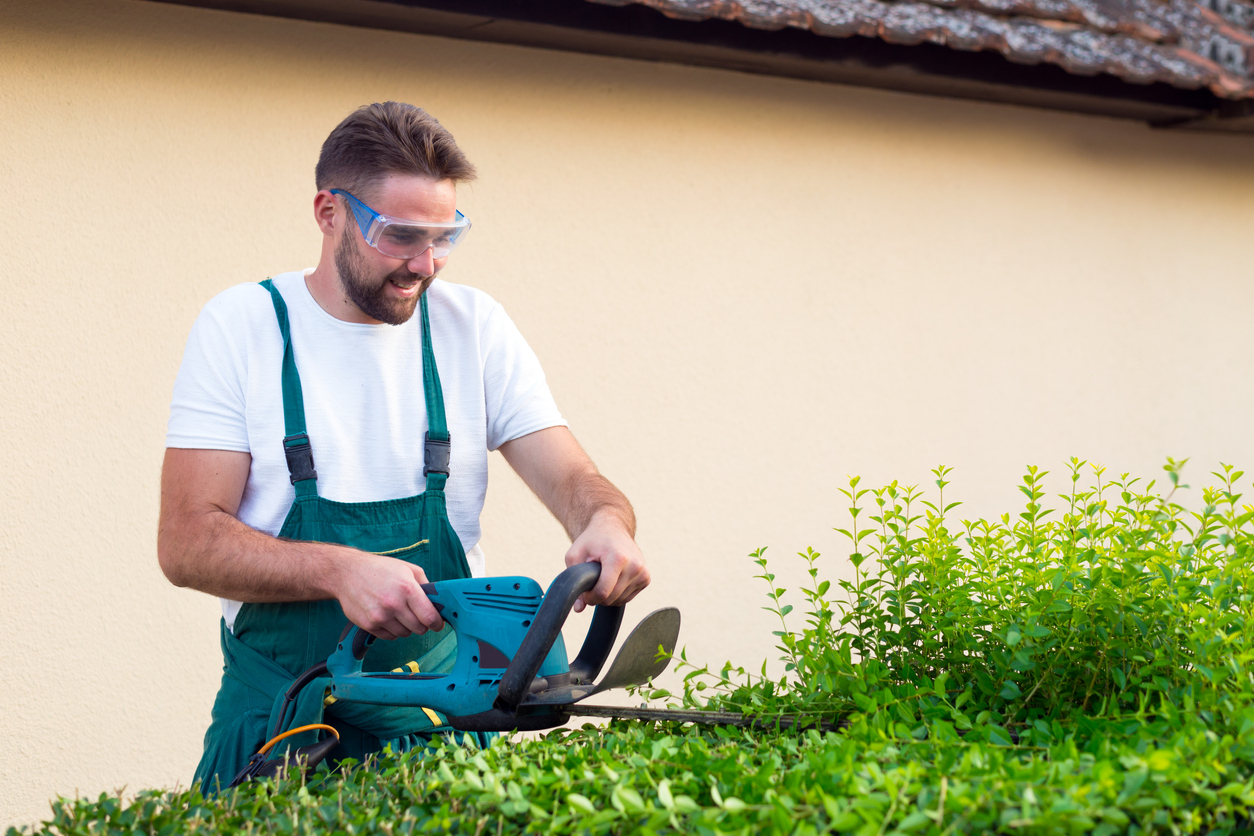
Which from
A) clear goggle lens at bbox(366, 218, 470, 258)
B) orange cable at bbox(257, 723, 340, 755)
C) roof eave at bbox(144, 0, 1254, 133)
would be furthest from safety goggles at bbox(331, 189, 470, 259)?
roof eave at bbox(144, 0, 1254, 133)

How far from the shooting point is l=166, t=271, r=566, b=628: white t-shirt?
2.29 meters

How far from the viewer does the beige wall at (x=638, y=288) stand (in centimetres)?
325

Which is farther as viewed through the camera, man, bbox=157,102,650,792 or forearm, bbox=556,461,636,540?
forearm, bbox=556,461,636,540

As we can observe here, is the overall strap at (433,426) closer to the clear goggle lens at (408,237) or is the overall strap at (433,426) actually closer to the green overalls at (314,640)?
the green overalls at (314,640)

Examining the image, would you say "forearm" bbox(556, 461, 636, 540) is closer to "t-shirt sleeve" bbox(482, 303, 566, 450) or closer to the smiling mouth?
"t-shirt sleeve" bbox(482, 303, 566, 450)

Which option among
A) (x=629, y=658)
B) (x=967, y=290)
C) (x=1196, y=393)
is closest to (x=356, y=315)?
(x=629, y=658)

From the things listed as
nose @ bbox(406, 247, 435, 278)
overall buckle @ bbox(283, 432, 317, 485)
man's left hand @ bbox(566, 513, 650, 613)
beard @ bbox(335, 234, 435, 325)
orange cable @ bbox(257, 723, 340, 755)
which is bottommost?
orange cable @ bbox(257, 723, 340, 755)

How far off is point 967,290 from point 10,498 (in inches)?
150

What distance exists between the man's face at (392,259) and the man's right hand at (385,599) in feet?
2.11

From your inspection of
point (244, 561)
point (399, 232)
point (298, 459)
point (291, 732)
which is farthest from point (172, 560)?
point (399, 232)

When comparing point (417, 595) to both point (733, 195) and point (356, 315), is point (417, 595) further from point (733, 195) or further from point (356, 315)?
point (733, 195)

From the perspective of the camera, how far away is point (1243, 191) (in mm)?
5629

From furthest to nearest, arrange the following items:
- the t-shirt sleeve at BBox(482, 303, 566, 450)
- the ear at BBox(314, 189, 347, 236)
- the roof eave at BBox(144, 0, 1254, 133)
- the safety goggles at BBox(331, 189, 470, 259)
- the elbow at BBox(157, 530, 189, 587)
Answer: the roof eave at BBox(144, 0, 1254, 133), the t-shirt sleeve at BBox(482, 303, 566, 450), the ear at BBox(314, 189, 347, 236), the safety goggles at BBox(331, 189, 470, 259), the elbow at BBox(157, 530, 189, 587)

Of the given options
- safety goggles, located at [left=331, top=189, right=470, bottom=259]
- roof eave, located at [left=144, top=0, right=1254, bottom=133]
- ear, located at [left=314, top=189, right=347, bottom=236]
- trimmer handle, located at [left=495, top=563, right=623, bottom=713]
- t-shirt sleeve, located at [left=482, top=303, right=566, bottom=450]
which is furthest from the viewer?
roof eave, located at [left=144, top=0, right=1254, bottom=133]
